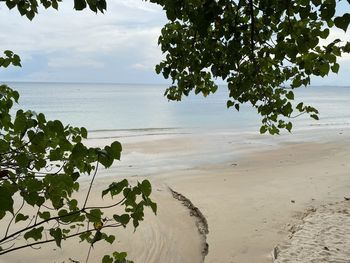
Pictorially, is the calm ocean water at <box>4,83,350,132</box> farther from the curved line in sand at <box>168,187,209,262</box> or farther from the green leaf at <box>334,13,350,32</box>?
the green leaf at <box>334,13,350,32</box>

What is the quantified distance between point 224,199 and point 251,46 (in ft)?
23.6

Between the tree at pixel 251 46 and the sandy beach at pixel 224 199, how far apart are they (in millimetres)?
3358

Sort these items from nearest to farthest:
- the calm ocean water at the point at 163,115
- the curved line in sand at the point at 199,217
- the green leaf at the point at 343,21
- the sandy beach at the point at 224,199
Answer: the green leaf at the point at 343,21
the sandy beach at the point at 224,199
the curved line in sand at the point at 199,217
the calm ocean water at the point at 163,115

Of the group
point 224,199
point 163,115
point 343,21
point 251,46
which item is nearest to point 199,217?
point 224,199

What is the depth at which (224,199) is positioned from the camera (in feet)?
31.0

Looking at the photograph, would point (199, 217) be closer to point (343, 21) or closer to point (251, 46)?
point (251, 46)

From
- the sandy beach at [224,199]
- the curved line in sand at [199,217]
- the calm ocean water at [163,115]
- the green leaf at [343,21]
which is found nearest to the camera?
the green leaf at [343,21]

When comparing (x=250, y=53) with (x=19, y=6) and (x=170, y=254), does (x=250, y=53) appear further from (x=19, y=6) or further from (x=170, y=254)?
(x=170, y=254)

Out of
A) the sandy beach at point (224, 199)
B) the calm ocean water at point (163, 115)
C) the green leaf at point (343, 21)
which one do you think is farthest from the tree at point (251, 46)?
the calm ocean water at point (163, 115)

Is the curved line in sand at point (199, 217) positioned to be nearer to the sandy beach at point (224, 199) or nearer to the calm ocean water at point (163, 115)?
the sandy beach at point (224, 199)

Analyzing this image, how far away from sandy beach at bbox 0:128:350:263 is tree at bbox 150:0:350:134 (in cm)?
336

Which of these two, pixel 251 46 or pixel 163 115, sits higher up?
pixel 251 46

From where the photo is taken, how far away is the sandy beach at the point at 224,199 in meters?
6.66

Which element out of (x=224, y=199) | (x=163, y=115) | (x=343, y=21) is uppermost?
(x=343, y=21)
